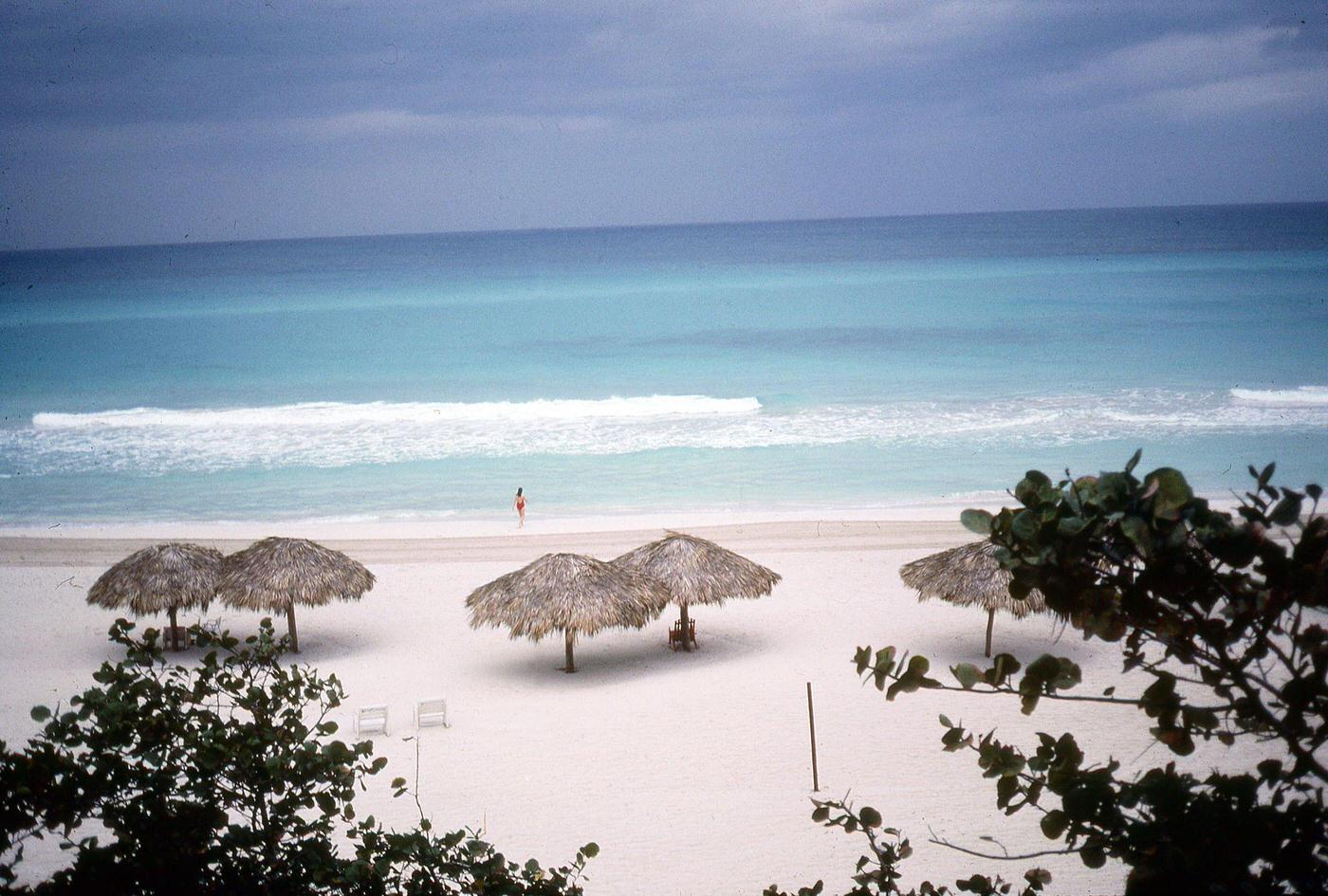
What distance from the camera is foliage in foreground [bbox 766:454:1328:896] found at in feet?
5.75

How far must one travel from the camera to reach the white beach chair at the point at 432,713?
1059 centimetres

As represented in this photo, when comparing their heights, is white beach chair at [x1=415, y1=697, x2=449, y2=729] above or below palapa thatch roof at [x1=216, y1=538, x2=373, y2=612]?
below

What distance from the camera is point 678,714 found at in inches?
429

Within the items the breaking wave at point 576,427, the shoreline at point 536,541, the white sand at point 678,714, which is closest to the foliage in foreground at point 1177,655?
the white sand at point 678,714

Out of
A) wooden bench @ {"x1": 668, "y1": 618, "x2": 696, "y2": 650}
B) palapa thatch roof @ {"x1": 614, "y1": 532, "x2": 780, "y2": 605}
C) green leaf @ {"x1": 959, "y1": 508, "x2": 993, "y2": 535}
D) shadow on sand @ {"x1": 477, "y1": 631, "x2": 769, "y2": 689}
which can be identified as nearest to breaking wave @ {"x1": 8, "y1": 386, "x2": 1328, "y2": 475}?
shadow on sand @ {"x1": 477, "y1": 631, "x2": 769, "y2": 689}

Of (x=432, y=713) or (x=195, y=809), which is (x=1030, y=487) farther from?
(x=432, y=713)

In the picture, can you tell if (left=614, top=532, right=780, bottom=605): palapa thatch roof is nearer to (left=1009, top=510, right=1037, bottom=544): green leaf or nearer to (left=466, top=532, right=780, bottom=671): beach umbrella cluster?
(left=466, top=532, right=780, bottom=671): beach umbrella cluster

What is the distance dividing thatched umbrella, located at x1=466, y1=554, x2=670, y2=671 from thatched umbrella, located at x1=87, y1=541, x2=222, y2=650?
10.4 feet

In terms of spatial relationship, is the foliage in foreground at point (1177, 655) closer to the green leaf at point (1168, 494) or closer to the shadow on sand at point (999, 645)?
the green leaf at point (1168, 494)

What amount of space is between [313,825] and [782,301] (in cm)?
5827

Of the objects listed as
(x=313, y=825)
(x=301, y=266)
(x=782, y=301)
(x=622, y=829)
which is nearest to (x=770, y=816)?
(x=622, y=829)

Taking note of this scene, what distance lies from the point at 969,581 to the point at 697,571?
2.89 meters

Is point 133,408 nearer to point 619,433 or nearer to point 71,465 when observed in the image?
point 71,465

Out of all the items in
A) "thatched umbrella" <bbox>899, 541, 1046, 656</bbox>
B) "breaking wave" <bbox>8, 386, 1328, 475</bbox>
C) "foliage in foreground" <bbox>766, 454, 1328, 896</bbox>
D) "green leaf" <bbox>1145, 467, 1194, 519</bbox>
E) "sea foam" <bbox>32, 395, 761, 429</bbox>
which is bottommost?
"thatched umbrella" <bbox>899, 541, 1046, 656</bbox>
